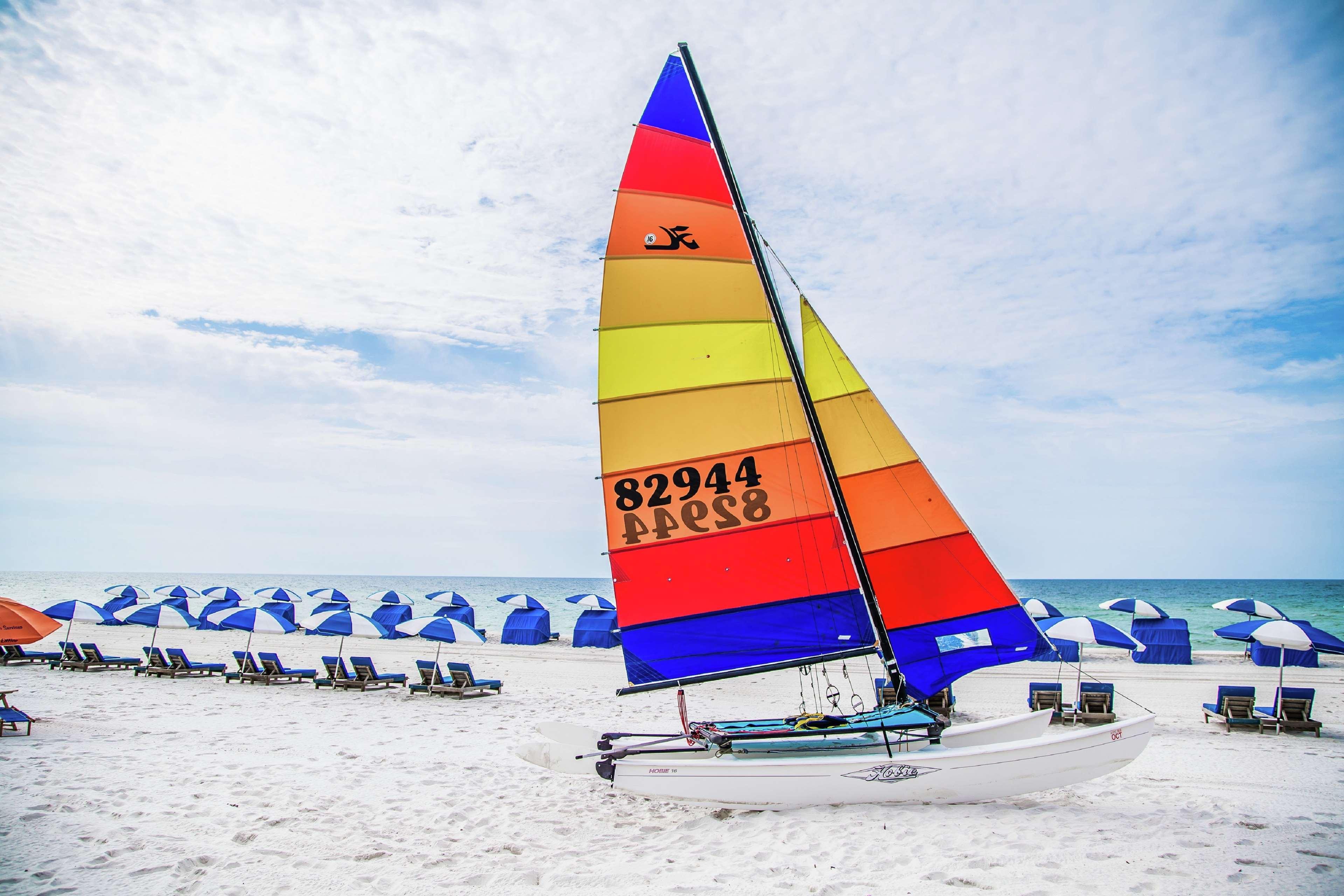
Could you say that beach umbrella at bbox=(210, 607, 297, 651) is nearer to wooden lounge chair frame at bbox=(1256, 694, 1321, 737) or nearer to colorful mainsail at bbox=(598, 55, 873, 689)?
colorful mainsail at bbox=(598, 55, 873, 689)

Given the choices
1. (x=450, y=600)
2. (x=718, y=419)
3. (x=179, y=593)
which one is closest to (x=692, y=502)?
(x=718, y=419)

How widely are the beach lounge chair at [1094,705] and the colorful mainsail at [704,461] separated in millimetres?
7355

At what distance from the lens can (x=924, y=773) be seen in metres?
7.33

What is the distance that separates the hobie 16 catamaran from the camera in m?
8.15

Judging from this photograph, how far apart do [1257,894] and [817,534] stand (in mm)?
4535

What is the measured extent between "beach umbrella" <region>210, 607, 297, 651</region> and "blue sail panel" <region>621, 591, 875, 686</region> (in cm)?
1177

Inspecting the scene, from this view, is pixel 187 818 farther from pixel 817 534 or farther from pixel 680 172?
pixel 680 172

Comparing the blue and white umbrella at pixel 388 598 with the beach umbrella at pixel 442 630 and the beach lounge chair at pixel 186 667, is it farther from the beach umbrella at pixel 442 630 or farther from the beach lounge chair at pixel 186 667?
A: the beach umbrella at pixel 442 630

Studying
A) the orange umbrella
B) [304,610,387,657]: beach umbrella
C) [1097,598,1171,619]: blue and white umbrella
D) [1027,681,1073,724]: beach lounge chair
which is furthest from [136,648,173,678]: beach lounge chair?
[1097,598,1171,619]: blue and white umbrella

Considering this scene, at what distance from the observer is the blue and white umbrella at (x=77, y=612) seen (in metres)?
19.5

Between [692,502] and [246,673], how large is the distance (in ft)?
48.0

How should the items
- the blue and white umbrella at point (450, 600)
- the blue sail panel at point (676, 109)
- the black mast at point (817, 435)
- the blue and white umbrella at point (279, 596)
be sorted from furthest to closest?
the blue and white umbrella at point (279, 596) → the blue and white umbrella at point (450, 600) → the blue sail panel at point (676, 109) → the black mast at point (817, 435)

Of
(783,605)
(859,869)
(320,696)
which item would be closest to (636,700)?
(320,696)

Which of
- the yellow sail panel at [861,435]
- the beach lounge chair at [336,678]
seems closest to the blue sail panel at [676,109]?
the yellow sail panel at [861,435]
